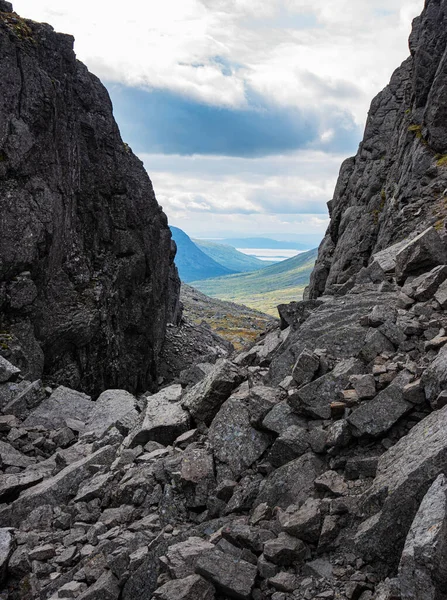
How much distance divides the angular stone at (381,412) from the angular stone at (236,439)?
3764mm

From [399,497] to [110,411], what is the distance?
877 inches

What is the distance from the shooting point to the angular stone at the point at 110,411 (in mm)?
25531

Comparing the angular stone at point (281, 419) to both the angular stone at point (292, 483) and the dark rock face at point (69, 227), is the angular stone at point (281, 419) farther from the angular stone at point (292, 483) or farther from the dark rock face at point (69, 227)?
the dark rock face at point (69, 227)

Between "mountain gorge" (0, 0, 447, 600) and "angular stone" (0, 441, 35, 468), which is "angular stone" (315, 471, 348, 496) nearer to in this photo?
"mountain gorge" (0, 0, 447, 600)

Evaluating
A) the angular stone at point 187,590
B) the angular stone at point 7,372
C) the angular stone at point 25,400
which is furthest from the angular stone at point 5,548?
the angular stone at point 7,372

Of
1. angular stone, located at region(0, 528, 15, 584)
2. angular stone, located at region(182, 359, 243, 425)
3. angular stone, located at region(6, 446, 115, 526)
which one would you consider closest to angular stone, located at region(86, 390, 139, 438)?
angular stone, located at region(6, 446, 115, 526)

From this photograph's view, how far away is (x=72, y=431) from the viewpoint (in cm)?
2641

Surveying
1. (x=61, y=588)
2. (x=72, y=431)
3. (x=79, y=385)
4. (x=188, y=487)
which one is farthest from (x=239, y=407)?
(x=79, y=385)

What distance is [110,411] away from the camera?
28.2 meters

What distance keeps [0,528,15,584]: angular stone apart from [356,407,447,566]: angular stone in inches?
459

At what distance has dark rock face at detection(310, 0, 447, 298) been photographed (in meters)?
34.0

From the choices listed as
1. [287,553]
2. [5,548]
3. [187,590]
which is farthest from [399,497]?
[5,548]

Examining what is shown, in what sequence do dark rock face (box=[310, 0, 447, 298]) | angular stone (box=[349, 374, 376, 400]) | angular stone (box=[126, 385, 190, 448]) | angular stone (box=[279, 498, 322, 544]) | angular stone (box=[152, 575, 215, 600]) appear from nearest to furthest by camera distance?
angular stone (box=[152, 575, 215, 600])
angular stone (box=[279, 498, 322, 544])
angular stone (box=[349, 374, 376, 400])
angular stone (box=[126, 385, 190, 448])
dark rock face (box=[310, 0, 447, 298])

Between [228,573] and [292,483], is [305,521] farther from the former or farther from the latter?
[228,573]
